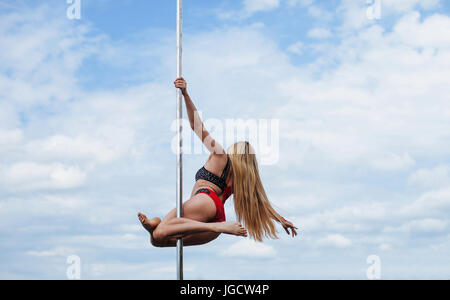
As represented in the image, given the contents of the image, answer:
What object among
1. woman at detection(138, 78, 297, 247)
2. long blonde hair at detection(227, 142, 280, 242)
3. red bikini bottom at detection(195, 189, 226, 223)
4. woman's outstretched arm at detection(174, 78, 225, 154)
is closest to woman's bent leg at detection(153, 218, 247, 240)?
woman at detection(138, 78, 297, 247)

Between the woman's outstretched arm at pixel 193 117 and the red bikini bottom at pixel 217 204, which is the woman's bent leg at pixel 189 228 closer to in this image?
the red bikini bottom at pixel 217 204

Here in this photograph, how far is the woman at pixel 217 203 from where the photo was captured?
573 cm

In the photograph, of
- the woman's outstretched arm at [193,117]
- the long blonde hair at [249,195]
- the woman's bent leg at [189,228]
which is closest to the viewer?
the woman's bent leg at [189,228]

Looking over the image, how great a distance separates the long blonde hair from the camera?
617 cm

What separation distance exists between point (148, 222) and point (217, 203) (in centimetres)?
85

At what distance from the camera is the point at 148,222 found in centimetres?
578

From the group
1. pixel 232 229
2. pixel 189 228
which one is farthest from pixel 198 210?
pixel 232 229

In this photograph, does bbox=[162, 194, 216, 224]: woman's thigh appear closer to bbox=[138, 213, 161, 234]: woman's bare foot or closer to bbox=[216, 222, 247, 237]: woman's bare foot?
bbox=[138, 213, 161, 234]: woman's bare foot

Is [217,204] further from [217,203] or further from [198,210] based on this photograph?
[198,210]

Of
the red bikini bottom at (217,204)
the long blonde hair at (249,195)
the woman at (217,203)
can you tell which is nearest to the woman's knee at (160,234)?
the woman at (217,203)
